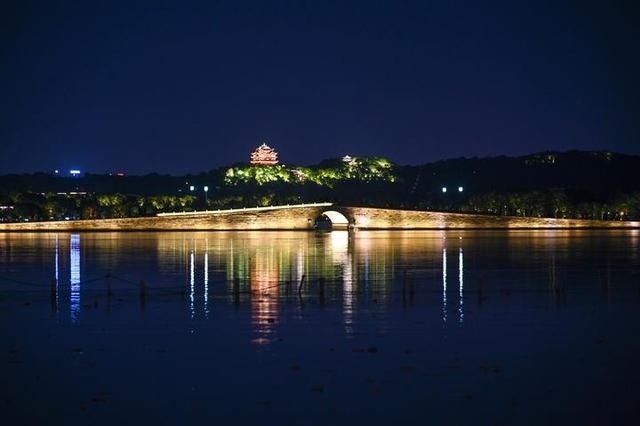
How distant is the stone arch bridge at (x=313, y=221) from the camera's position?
12744cm

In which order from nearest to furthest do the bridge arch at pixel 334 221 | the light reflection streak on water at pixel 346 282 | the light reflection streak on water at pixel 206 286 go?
the light reflection streak on water at pixel 346 282
the light reflection streak on water at pixel 206 286
the bridge arch at pixel 334 221

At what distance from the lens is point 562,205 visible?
515 ft

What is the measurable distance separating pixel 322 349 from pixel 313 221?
11074 cm

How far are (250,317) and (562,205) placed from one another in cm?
13136

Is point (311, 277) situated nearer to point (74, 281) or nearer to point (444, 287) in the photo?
point (444, 287)

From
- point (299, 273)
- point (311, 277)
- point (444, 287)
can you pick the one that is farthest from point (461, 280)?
point (299, 273)

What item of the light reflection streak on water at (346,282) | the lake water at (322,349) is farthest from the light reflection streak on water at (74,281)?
the light reflection streak on water at (346,282)

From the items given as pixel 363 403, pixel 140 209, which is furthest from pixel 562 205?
pixel 363 403

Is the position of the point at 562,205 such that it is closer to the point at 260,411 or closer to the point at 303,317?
the point at 303,317

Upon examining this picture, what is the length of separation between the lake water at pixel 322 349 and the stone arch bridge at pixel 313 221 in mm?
79856

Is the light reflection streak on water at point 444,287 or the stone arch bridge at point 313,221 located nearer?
the light reflection streak on water at point 444,287

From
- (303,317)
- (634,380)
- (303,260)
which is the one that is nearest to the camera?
(634,380)

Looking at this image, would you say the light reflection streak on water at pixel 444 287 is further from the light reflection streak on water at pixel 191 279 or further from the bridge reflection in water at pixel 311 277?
the light reflection streak on water at pixel 191 279

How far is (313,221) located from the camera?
13600cm
